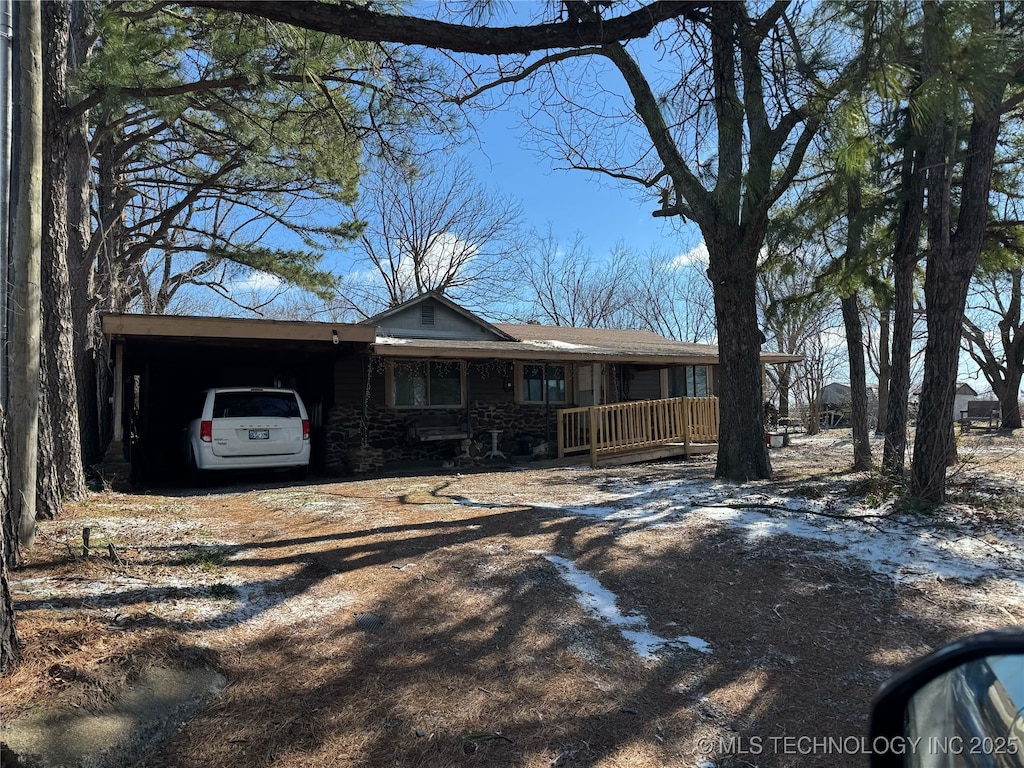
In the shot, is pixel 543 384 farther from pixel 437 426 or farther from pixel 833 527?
pixel 833 527

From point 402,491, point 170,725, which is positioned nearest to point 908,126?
point 402,491

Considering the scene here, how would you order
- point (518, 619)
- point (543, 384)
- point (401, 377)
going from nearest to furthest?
point (518, 619), point (401, 377), point (543, 384)

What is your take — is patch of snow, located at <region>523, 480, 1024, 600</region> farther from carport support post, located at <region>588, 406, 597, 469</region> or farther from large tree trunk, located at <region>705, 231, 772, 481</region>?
carport support post, located at <region>588, 406, 597, 469</region>

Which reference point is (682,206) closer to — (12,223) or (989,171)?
(989,171)

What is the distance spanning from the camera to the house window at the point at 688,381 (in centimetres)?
1902

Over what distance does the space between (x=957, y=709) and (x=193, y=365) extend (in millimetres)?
15600

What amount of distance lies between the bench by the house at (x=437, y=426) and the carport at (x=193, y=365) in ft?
5.94

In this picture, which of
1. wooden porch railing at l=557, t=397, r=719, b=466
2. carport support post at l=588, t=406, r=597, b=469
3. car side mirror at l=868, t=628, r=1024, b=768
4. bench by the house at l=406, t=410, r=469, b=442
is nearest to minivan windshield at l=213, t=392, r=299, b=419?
bench by the house at l=406, t=410, r=469, b=442

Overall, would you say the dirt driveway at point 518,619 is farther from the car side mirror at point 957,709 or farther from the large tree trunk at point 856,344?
the large tree trunk at point 856,344

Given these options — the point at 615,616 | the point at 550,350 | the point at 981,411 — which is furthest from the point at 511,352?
the point at 981,411

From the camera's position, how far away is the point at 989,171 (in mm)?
6820

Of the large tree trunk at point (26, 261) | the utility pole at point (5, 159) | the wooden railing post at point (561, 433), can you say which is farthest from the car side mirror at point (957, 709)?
the wooden railing post at point (561, 433)

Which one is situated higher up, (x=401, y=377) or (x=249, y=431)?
(x=401, y=377)

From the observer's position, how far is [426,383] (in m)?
14.3
